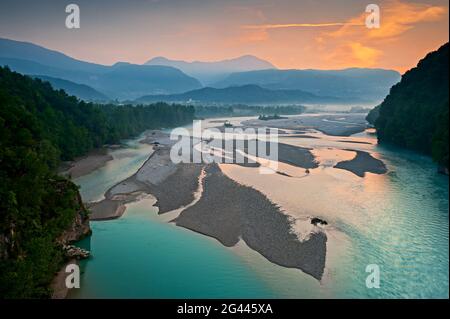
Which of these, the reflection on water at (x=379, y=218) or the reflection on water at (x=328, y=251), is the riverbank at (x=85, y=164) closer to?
the reflection on water at (x=328, y=251)

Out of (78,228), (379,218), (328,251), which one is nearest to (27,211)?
(78,228)

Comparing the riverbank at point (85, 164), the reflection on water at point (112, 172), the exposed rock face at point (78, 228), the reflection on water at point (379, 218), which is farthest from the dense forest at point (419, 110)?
the riverbank at point (85, 164)

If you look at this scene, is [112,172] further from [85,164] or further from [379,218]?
[379,218]

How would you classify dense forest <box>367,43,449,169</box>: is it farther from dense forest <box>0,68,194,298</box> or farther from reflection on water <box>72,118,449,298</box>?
dense forest <box>0,68,194,298</box>

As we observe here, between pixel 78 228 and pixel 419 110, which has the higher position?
pixel 419 110

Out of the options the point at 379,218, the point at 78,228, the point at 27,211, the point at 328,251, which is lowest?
the point at 328,251

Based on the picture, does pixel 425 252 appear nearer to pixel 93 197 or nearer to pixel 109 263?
pixel 109 263
